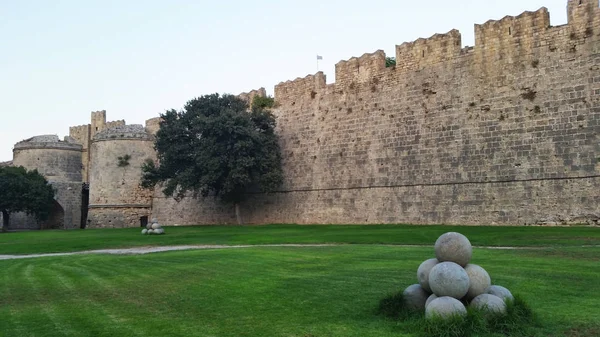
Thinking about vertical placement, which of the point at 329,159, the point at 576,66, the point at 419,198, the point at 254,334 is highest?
the point at 576,66

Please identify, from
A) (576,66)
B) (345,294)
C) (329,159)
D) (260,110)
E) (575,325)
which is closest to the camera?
(575,325)

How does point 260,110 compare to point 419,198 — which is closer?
point 419,198

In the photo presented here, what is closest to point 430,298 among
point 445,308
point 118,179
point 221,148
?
point 445,308

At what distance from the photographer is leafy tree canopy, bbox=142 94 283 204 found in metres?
31.7

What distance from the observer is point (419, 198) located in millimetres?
26312

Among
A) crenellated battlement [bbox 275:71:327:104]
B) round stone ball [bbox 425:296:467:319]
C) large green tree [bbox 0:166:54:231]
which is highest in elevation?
crenellated battlement [bbox 275:71:327:104]

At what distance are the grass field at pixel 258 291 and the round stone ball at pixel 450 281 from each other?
0.56 meters

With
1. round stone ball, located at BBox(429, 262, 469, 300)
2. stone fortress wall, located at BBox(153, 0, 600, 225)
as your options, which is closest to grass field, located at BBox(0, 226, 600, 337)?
round stone ball, located at BBox(429, 262, 469, 300)

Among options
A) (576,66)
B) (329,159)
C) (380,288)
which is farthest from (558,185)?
(380,288)

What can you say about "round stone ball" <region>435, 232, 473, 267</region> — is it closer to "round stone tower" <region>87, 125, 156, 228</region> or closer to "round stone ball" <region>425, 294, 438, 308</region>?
"round stone ball" <region>425, 294, 438, 308</region>

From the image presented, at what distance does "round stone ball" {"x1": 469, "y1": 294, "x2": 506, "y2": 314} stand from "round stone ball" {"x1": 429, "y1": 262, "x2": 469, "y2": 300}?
0.52 ft

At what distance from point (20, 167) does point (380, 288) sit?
45254 mm

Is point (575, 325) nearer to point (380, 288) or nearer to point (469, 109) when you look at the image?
point (380, 288)

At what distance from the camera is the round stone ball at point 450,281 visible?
6.55 m
